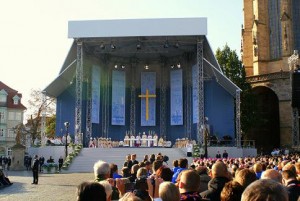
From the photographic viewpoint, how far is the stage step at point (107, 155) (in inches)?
1125

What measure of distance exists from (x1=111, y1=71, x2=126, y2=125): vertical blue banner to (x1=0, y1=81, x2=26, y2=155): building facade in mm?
29875

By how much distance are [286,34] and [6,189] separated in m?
30.9

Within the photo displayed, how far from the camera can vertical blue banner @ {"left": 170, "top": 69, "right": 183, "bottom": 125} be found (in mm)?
38094

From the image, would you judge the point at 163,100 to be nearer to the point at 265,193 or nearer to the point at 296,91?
the point at 296,91

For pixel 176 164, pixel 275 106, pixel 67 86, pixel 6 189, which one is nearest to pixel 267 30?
pixel 275 106

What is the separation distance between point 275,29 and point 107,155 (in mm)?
22182

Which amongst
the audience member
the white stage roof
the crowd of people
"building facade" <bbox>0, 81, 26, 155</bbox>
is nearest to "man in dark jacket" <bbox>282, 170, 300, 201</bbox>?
the crowd of people

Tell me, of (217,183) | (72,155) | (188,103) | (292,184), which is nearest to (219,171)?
(217,183)

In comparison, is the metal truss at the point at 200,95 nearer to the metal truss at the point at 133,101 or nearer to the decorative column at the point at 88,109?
the metal truss at the point at 133,101

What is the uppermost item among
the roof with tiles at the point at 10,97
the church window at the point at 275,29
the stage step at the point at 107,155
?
Result: the church window at the point at 275,29

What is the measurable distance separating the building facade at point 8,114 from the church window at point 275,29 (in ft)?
131

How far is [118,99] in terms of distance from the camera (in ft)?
129

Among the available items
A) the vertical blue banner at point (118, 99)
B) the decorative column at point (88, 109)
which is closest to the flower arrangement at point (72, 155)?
the decorative column at point (88, 109)

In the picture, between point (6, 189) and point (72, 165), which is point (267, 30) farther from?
point (6, 189)
